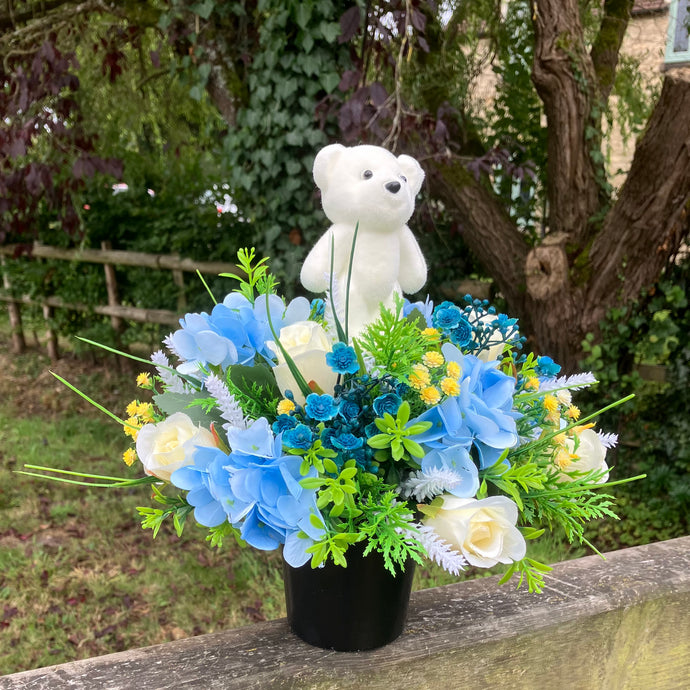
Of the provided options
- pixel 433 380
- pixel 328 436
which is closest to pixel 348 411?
pixel 328 436

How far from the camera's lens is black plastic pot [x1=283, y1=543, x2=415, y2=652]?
945 mm

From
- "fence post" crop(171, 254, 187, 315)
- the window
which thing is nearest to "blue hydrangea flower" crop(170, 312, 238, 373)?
the window

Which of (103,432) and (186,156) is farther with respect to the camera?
(186,156)

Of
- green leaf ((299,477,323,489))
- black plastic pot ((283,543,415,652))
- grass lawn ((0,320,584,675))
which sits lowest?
grass lawn ((0,320,584,675))

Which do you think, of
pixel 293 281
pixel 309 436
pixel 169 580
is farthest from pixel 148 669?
pixel 293 281

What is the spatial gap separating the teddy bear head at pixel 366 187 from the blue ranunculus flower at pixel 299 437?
1.41 ft

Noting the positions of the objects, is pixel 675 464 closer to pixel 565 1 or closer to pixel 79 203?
pixel 565 1

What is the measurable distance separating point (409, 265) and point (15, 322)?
554 centimetres

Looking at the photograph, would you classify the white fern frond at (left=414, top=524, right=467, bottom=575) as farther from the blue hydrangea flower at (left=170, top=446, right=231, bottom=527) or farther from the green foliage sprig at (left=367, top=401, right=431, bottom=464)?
the blue hydrangea flower at (left=170, top=446, right=231, bottom=527)

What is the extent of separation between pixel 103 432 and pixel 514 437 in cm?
372

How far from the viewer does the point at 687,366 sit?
2.95 m

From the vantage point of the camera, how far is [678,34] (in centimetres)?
283

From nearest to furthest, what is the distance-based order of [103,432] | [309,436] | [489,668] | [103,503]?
1. [309,436]
2. [489,668]
3. [103,503]
4. [103,432]

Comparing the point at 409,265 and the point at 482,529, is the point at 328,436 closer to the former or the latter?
the point at 482,529
